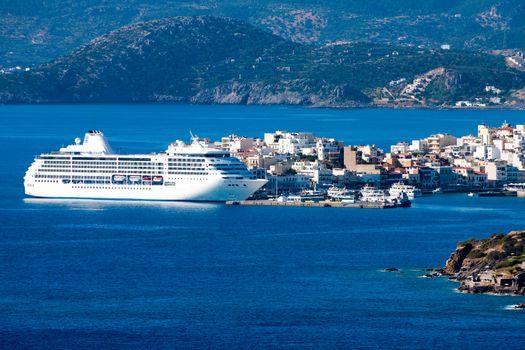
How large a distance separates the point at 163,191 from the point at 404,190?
1004 cm

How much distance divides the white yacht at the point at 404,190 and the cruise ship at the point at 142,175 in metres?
5.53

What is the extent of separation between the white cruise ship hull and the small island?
26057mm

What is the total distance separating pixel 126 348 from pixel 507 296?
1117 cm

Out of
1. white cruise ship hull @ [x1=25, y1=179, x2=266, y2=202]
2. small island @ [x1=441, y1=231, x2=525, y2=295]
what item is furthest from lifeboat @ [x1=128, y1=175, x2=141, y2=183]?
small island @ [x1=441, y1=231, x2=525, y2=295]

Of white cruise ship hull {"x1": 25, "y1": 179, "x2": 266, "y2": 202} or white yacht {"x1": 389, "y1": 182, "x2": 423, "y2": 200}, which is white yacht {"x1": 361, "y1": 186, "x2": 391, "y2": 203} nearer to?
white yacht {"x1": 389, "y1": 182, "x2": 423, "y2": 200}

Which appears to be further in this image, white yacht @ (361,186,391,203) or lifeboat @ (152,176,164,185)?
lifeboat @ (152,176,164,185)

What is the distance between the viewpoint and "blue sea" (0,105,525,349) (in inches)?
1938

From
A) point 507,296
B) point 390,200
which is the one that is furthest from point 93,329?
point 390,200

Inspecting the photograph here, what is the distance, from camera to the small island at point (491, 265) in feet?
176

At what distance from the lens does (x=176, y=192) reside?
8481cm

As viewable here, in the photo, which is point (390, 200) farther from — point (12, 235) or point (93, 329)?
point (93, 329)

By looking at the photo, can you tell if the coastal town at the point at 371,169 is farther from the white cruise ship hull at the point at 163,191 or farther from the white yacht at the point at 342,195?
the white cruise ship hull at the point at 163,191

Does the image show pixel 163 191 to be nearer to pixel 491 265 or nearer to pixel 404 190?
pixel 404 190

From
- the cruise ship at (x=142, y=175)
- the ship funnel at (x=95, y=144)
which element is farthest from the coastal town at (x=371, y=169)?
the ship funnel at (x=95, y=144)
